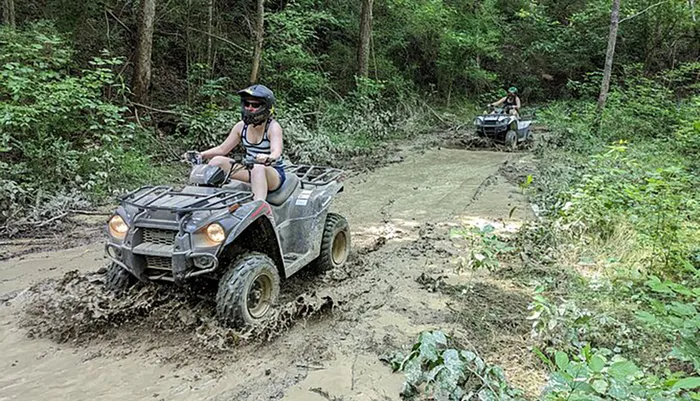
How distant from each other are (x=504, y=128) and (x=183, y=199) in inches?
406

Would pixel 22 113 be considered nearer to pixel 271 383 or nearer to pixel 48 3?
pixel 48 3

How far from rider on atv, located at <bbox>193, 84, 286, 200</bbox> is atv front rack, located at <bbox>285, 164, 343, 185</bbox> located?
1.63 feet

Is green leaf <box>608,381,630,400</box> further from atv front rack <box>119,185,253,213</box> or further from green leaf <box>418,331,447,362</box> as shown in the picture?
atv front rack <box>119,185,253,213</box>

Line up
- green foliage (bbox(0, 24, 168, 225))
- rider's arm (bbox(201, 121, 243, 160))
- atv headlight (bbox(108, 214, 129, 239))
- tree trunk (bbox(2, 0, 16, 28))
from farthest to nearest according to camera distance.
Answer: tree trunk (bbox(2, 0, 16, 28)), green foliage (bbox(0, 24, 168, 225)), rider's arm (bbox(201, 121, 243, 160)), atv headlight (bbox(108, 214, 129, 239))

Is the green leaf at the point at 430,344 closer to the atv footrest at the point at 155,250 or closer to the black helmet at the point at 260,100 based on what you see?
the atv footrest at the point at 155,250

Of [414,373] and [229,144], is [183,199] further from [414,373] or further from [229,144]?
[414,373]

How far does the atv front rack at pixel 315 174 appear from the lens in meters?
4.93

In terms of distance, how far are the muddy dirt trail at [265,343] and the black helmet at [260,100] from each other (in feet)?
4.96

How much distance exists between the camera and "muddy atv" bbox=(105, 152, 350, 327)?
3412 mm

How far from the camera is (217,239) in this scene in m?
3.43

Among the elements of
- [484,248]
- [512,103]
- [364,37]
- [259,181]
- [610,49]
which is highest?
[610,49]

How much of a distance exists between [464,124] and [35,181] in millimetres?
12716

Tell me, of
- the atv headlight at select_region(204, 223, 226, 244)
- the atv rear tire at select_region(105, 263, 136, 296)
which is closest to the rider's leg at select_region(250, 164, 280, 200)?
the atv headlight at select_region(204, 223, 226, 244)

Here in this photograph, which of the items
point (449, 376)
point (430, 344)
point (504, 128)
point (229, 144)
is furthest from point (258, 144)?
point (504, 128)
